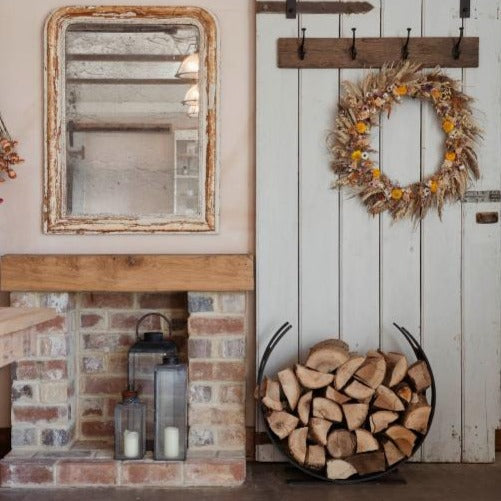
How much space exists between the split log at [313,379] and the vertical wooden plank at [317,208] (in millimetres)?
294

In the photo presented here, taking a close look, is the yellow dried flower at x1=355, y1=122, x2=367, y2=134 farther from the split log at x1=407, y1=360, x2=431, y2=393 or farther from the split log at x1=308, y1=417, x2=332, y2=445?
the split log at x1=308, y1=417, x2=332, y2=445

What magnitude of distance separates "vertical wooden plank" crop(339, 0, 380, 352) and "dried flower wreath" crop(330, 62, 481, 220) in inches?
2.9

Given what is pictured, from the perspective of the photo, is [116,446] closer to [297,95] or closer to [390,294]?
[390,294]

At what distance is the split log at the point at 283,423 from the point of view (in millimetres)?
2957

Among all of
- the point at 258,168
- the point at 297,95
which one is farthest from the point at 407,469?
the point at 297,95

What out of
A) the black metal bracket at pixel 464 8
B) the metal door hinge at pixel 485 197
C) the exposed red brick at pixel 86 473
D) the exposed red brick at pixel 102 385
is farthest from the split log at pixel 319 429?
the black metal bracket at pixel 464 8

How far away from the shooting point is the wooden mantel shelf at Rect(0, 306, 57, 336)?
7.13ft

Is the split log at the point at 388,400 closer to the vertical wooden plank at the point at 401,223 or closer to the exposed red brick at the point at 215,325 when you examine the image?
the vertical wooden plank at the point at 401,223

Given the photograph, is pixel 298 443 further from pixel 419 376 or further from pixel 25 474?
pixel 25 474

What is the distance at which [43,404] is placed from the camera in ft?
10.2

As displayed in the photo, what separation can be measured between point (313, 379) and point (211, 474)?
555mm

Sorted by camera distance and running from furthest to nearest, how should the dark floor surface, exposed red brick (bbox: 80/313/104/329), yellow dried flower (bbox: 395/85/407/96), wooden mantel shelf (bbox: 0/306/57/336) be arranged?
1. exposed red brick (bbox: 80/313/104/329)
2. yellow dried flower (bbox: 395/85/407/96)
3. the dark floor surface
4. wooden mantel shelf (bbox: 0/306/57/336)

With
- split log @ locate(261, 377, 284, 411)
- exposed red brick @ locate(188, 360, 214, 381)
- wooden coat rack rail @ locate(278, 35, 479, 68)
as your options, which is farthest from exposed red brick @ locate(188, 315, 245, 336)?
wooden coat rack rail @ locate(278, 35, 479, 68)

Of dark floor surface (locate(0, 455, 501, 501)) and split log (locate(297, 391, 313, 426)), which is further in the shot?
split log (locate(297, 391, 313, 426))
